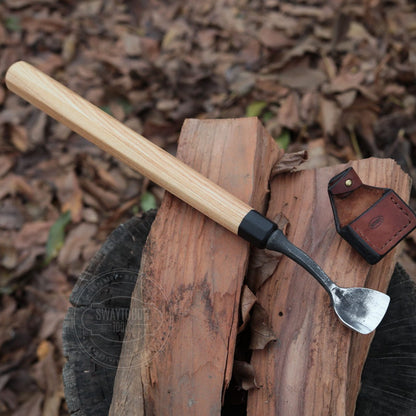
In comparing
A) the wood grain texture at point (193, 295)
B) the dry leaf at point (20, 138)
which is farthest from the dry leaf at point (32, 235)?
the wood grain texture at point (193, 295)

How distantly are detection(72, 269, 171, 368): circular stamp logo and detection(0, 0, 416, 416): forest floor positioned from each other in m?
0.94

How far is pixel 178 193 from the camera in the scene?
1.43m

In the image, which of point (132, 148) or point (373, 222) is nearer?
point (373, 222)

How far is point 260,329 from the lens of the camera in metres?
1.37

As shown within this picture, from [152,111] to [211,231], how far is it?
5.60ft

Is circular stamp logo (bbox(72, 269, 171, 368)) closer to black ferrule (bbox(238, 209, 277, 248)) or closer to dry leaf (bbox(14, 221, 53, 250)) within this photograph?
black ferrule (bbox(238, 209, 277, 248))

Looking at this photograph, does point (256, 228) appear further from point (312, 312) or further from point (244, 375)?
point (244, 375)

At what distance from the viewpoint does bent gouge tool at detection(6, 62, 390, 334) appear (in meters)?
1.29

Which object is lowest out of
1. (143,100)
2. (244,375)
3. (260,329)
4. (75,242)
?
(75,242)

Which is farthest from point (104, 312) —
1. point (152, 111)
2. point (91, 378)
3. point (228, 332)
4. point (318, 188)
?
point (152, 111)

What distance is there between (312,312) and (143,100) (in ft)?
6.93

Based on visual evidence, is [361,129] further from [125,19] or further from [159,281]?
[125,19]

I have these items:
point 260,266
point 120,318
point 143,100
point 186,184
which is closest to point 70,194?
point 143,100

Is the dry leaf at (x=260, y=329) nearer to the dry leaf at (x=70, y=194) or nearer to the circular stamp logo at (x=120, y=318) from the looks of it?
the circular stamp logo at (x=120, y=318)
